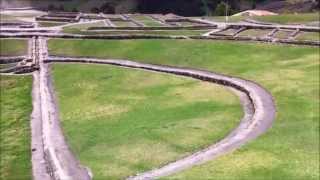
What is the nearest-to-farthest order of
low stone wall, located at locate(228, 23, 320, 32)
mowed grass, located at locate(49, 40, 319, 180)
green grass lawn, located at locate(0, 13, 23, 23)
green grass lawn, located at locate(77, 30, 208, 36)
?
mowed grass, located at locate(49, 40, 319, 180) < low stone wall, located at locate(228, 23, 320, 32) < green grass lawn, located at locate(77, 30, 208, 36) < green grass lawn, located at locate(0, 13, 23, 23)

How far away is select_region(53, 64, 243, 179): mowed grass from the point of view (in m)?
29.4

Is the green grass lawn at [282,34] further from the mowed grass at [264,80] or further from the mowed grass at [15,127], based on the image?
the mowed grass at [15,127]

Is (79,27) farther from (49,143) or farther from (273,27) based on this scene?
(49,143)

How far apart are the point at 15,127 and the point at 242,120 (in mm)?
14331

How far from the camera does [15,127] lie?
3819 centimetres

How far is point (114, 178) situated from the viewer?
25922mm

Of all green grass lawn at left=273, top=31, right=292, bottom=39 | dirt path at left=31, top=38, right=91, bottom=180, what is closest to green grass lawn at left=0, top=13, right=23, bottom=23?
dirt path at left=31, top=38, right=91, bottom=180

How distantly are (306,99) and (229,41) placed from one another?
25.0 metres

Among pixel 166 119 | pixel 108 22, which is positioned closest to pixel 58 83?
pixel 166 119

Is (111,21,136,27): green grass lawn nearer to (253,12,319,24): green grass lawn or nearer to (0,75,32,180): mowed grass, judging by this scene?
(253,12,319,24): green grass lawn

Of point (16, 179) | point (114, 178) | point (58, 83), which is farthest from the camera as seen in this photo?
point (58, 83)

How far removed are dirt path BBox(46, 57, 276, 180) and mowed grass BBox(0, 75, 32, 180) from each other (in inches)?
272

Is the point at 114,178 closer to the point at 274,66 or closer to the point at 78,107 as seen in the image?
the point at 78,107

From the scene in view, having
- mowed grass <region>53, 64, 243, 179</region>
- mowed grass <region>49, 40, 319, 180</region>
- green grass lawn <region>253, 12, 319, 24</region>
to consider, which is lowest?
mowed grass <region>53, 64, 243, 179</region>
